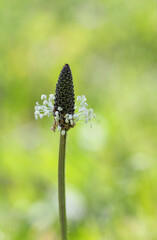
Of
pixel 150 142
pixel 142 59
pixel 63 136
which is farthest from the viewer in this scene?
pixel 142 59

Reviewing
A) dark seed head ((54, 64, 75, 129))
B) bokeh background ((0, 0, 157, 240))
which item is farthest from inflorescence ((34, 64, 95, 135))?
bokeh background ((0, 0, 157, 240))

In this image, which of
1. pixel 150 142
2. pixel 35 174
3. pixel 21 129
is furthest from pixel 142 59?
pixel 35 174

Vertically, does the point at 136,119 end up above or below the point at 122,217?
above

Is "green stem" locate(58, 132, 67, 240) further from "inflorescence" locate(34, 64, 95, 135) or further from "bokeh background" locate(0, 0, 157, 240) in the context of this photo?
"bokeh background" locate(0, 0, 157, 240)

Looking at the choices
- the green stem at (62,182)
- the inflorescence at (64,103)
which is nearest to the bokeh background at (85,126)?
the green stem at (62,182)

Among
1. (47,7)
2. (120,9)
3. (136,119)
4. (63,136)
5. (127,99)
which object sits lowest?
(63,136)

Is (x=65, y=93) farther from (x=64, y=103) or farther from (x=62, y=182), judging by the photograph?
(x=62, y=182)

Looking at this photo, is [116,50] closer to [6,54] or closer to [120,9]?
[120,9]

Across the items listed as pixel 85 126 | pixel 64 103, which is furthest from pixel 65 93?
pixel 85 126
